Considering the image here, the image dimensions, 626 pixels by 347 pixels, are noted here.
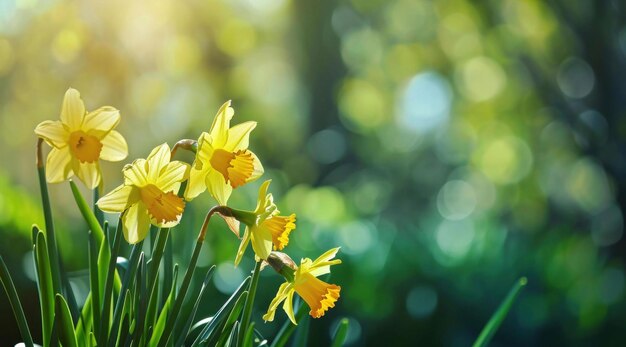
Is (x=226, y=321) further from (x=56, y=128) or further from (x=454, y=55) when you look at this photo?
(x=454, y=55)

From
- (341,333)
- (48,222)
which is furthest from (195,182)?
(341,333)

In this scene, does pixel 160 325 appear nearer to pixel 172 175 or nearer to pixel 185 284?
pixel 185 284

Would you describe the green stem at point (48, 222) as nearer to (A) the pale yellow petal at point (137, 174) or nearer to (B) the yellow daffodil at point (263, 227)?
(A) the pale yellow petal at point (137, 174)

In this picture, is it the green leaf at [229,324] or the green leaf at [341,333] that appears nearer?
the green leaf at [229,324]

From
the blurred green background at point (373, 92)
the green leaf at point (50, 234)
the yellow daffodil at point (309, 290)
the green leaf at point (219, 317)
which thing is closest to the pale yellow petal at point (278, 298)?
the yellow daffodil at point (309, 290)

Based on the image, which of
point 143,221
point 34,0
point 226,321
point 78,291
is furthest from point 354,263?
point 34,0

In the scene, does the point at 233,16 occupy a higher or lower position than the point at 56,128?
lower
